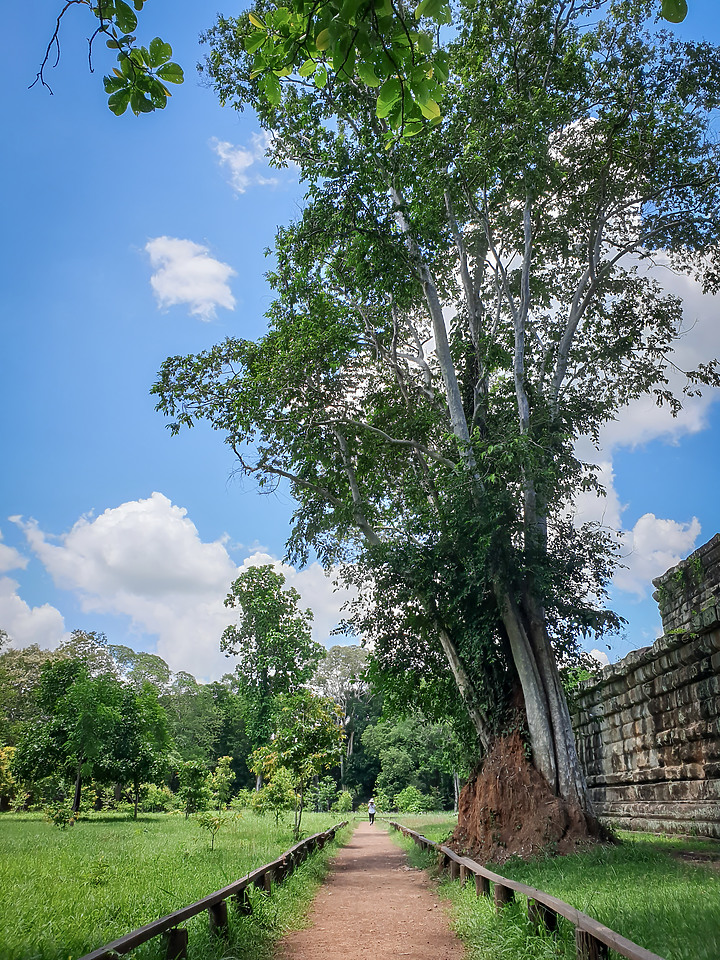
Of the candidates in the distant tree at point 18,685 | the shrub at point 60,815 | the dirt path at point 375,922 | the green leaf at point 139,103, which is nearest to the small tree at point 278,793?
the dirt path at point 375,922

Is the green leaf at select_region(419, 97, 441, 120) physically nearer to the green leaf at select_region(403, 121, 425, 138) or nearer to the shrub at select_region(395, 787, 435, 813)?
the green leaf at select_region(403, 121, 425, 138)

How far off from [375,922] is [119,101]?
27.5ft

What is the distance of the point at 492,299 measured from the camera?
1423 cm

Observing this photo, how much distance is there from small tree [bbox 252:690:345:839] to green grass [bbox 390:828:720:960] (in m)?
6.39

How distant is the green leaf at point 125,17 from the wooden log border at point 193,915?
4328 millimetres

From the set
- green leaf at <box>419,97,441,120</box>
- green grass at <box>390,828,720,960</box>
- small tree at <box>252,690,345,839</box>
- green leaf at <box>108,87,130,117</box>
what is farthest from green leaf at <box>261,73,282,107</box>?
small tree at <box>252,690,345,839</box>

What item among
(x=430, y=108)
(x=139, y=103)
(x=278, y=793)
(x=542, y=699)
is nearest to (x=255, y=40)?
(x=139, y=103)

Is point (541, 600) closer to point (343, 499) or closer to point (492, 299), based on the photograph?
point (343, 499)

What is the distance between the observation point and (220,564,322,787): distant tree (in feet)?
127

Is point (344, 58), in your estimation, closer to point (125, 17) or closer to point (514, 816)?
point (125, 17)

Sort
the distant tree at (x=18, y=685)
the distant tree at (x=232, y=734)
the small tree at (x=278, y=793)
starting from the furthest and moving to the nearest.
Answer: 1. the distant tree at (x=232, y=734)
2. the distant tree at (x=18, y=685)
3. the small tree at (x=278, y=793)

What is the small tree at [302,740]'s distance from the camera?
A: 1455cm

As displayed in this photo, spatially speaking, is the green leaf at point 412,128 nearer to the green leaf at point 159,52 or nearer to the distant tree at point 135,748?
the green leaf at point 159,52

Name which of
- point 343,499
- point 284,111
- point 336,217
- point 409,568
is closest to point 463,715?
point 409,568
